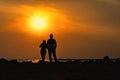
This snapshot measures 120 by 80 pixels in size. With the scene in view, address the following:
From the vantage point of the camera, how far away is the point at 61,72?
2238 cm

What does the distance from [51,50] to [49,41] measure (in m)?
0.70

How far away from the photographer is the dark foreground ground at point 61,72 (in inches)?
801

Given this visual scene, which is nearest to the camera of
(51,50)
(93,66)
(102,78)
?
(102,78)

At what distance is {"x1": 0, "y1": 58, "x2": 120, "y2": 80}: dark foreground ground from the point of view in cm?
2033

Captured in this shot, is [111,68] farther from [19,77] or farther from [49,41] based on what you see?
[49,41]

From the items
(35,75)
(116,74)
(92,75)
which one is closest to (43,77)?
(35,75)

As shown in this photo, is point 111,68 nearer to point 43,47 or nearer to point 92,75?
point 92,75

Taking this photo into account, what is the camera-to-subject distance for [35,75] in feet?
70.0

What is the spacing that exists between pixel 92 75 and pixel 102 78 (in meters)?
1.16

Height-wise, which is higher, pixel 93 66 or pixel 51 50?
pixel 51 50

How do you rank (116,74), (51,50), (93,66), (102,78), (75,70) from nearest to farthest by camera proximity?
1. (102,78)
2. (116,74)
3. (75,70)
4. (93,66)
5. (51,50)

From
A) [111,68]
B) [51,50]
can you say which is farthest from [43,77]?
[51,50]

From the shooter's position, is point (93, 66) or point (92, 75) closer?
point (92, 75)

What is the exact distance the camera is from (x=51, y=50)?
32.2 m
